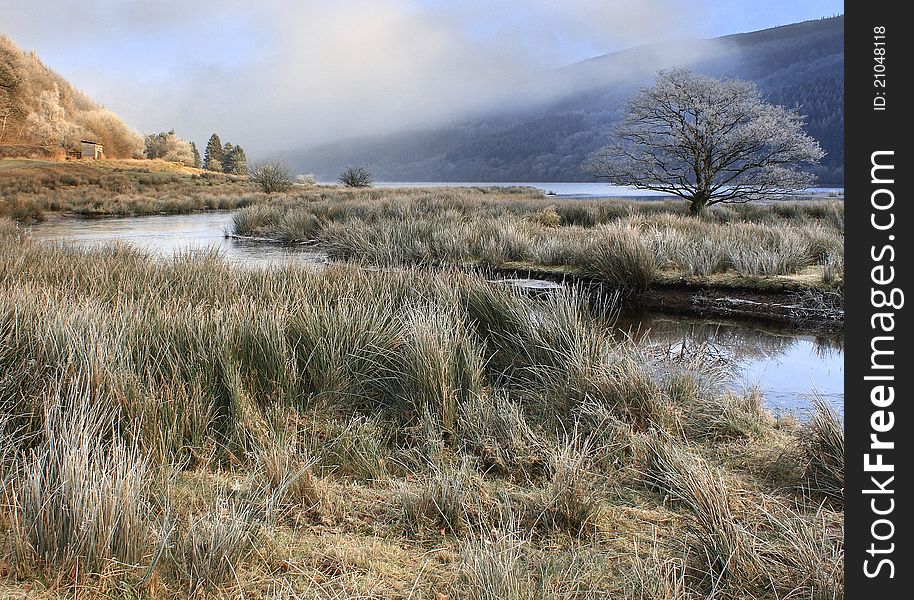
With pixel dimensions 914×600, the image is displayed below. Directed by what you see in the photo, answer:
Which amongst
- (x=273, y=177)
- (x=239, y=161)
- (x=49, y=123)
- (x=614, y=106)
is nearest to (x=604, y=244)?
(x=49, y=123)

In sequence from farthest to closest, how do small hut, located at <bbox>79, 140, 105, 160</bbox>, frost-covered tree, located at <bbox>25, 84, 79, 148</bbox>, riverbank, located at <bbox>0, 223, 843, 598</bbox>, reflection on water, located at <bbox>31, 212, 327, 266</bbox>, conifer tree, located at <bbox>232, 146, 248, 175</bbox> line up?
conifer tree, located at <bbox>232, 146, 248, 175</bbox>
small hut, located at <bbox>79, 140, 105, 160</bbox>
frost-covered tree, located at <bbox>25, 84, 79, 148</bbox>
reflection on water, located at <bbox>31, 212, 327, 266</bbox>
riverbank, located at <bbox>0, 223, 843, 598</bbox>

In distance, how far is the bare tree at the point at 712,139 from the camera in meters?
13.4

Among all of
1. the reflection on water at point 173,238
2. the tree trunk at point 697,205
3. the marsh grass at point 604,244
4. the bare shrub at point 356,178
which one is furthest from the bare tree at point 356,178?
the tree trunk at point 697,205

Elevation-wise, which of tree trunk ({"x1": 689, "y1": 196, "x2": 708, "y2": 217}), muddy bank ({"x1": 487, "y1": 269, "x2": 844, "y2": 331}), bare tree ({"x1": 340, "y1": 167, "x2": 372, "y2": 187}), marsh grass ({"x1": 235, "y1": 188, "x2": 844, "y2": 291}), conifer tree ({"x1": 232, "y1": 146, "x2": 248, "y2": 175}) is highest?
conifer tree ({"x1": 232, "y1": 146, "x2": 248, "y2": 175})

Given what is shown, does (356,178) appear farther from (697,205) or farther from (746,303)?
(746,303)

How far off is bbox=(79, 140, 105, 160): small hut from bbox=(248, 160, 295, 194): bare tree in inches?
340

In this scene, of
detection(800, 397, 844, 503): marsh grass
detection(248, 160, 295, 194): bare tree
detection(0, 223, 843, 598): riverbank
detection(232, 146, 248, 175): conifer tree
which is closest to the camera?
detection(0, 223, 843, 598): riverbank

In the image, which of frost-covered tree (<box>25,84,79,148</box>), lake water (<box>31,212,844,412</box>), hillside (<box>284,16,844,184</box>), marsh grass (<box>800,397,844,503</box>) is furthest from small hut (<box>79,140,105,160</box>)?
hillside (<box>284,16,844,184</box>)

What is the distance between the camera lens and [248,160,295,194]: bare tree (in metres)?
36.4

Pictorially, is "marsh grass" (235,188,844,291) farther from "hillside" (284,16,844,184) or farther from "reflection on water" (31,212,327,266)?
"hillside" (284,16,844,184)

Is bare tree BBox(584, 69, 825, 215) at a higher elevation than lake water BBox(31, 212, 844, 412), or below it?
higher

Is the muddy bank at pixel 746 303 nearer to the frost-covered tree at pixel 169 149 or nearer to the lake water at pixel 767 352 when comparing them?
the lake water at pixel 767 352
